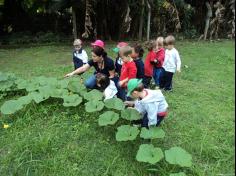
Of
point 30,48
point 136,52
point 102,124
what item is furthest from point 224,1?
point 102,124

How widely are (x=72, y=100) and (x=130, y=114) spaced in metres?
0.91

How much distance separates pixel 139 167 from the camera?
351cm

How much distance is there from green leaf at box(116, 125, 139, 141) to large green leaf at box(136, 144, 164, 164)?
22 cm

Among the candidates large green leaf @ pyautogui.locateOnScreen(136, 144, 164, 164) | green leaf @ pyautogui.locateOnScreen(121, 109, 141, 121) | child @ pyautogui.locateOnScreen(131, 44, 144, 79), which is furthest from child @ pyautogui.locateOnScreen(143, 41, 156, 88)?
large green leaf @ pyautogui.locateOnScreen(136, 144, 164, 164)

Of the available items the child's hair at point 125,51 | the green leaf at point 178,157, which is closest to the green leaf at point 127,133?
the green leaf at point 178,157

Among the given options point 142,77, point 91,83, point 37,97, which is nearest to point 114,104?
point 142,77

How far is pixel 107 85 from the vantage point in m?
4.82

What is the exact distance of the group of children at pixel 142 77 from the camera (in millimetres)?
3658

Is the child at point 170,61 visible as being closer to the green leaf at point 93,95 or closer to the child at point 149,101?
the green leaf at point 93,95

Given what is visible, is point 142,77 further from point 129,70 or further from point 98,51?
point 98,51

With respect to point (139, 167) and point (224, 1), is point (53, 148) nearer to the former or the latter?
point (139, 167)

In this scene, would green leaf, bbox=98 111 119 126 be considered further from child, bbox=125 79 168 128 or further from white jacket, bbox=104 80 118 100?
white jacket, bbox=104 80 118 100

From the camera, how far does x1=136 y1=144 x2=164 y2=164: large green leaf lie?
10.9 feet

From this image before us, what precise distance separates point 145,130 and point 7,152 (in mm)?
1513
